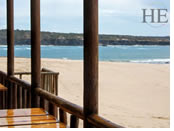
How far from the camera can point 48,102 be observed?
3027 mm

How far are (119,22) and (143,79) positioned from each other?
24.9 meters

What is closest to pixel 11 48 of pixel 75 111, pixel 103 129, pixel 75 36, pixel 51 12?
pixel 75 111

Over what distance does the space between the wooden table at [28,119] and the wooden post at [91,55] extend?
461 millimetres

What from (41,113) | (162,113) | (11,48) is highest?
(11,48)

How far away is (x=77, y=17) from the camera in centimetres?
4575

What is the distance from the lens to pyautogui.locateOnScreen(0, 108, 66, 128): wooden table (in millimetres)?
2270

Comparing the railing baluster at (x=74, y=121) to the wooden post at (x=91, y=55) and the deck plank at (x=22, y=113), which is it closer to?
the wooden post at (x=91, y=55)

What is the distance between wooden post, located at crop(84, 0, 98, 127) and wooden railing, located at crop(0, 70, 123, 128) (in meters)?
0.06

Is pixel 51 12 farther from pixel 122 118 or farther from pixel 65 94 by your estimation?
pixel 122 118

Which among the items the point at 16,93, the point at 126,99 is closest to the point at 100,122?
the point at 16,93

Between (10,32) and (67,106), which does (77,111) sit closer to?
(67,106)

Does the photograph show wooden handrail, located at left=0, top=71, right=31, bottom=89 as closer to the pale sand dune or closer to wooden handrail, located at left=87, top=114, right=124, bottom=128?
wooden handrail, located at left=87, top=114, right=124, bottom=128

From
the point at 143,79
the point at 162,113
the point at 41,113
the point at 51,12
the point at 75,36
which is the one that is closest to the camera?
the point at 41,113

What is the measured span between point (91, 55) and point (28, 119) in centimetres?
89
